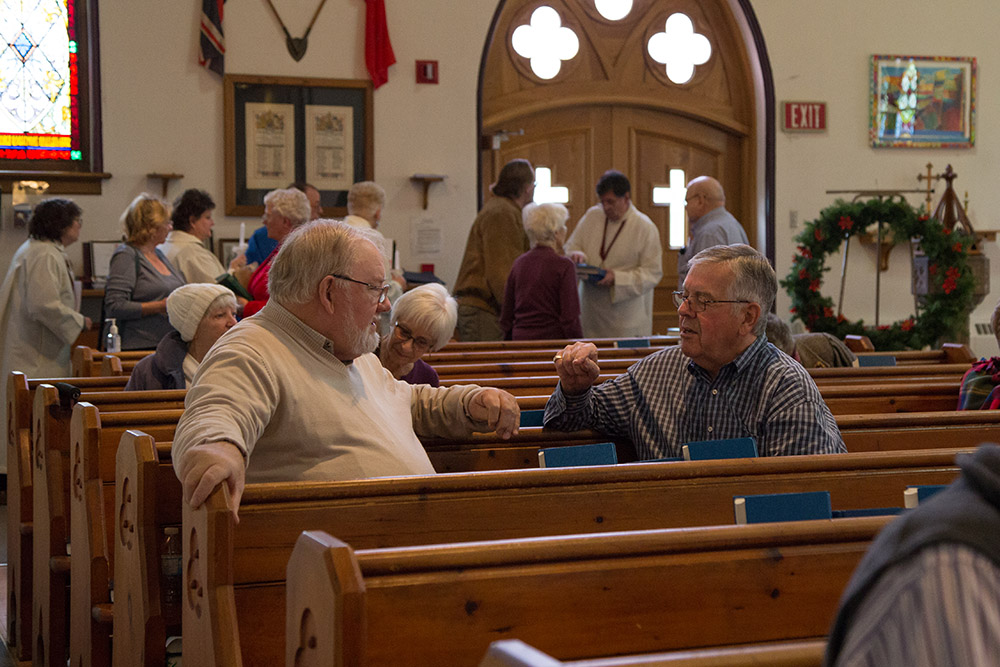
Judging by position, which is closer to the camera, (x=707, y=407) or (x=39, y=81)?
(x=707, y=407)

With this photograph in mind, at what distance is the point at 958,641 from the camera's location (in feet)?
2.41

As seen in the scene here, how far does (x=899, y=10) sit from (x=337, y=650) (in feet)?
30.7

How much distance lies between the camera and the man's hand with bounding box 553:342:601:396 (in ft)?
9.03

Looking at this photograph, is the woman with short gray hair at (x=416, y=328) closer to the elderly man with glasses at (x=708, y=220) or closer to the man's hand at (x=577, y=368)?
the man's hand at (x=577, y=368)

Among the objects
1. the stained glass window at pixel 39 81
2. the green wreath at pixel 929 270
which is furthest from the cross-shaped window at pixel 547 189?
the stained glass window at pixel 39 81

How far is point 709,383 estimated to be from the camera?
2.85 meters

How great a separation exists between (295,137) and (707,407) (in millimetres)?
5705

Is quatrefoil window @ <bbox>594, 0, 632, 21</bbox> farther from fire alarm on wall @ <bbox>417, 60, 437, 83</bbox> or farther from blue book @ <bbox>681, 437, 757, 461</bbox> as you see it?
blue book @ <bbox>681, 437, 757, 461</bbox>

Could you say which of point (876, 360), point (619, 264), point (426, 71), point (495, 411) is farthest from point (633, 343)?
point (426, 71)

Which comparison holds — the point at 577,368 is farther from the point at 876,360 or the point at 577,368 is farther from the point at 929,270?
the point at 929,270

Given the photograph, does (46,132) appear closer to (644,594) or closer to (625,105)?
(625,105)

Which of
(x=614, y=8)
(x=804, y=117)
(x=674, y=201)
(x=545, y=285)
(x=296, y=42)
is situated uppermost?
(x=614, y=8)

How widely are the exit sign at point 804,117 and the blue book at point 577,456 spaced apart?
717 cm

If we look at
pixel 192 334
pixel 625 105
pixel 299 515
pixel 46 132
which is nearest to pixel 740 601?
pixel 299 515
